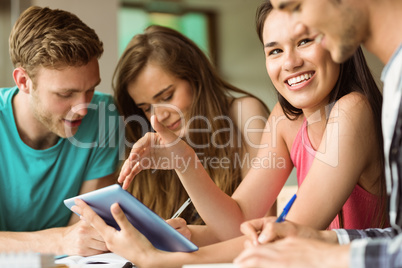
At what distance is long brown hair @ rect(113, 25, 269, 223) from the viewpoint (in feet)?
6.53

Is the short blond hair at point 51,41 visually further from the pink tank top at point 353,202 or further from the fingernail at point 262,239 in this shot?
the fingernail at point 262,239

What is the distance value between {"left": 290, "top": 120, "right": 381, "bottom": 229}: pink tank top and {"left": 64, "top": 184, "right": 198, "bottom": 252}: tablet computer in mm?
587

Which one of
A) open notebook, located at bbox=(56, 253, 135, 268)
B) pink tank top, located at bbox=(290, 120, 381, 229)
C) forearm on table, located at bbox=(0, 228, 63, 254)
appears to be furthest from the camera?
forearm on table, located at bbox=(0, 228, 63, 254)

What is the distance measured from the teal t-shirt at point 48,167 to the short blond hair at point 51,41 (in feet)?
0.86

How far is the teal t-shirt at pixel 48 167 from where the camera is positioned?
6.44ft

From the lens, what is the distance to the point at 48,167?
199 cm

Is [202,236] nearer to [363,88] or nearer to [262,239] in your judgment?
[262,239]

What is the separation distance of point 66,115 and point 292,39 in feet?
3.35

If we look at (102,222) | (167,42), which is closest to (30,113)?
(167,42)

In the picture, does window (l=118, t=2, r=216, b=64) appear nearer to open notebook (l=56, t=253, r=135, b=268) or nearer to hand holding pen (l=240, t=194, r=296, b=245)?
open notebook (l=56, t=253, r=135, b=268)

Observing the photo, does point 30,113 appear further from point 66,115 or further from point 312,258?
point 312,258

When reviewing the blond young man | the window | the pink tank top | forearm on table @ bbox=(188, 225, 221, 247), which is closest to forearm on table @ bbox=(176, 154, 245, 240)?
forearm on table @ bbox=(188, 225, 221, 247)

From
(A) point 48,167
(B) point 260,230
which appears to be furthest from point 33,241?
(B) point 260,230

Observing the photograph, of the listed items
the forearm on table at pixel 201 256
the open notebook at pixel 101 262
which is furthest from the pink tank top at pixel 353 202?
the open notebook at pixel 101 262
